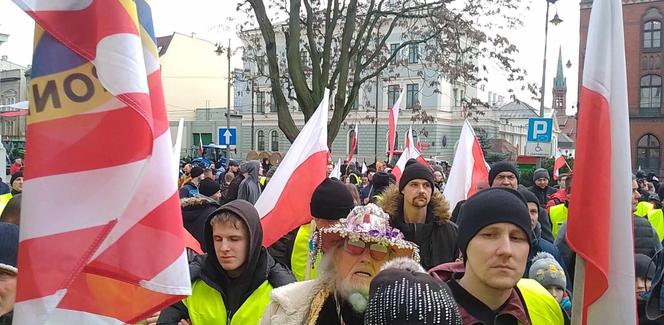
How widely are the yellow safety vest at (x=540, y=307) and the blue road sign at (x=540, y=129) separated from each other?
9.39m

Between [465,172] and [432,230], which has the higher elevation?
[465,172]

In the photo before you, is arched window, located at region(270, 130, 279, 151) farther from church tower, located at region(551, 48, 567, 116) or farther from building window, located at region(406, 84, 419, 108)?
church tower, located at region(551, 48, 567, 116)

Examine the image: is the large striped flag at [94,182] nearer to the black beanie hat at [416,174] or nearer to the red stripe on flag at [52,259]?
the red stripe on flag at [52,259]

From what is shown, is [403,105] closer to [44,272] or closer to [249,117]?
[249,117]

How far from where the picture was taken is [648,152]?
44594mm

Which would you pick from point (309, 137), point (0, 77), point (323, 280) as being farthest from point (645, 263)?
point (0, 77)

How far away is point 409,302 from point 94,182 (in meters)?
1.16

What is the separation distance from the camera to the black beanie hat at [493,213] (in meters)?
2.51

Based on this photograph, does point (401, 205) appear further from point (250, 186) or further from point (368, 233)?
point (250, 186)

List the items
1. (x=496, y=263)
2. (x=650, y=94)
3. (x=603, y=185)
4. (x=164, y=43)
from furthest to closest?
1. (x=164, y=43)
2. (x=650, y=94)
3. (x=603, y=185)
4. (x=496, y=263)

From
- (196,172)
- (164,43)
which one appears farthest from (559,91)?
(196,172)

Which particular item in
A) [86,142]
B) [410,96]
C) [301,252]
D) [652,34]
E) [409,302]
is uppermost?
[652,34]

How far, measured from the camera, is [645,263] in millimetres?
3756

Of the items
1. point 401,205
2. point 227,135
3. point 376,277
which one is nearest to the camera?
point 376,277
